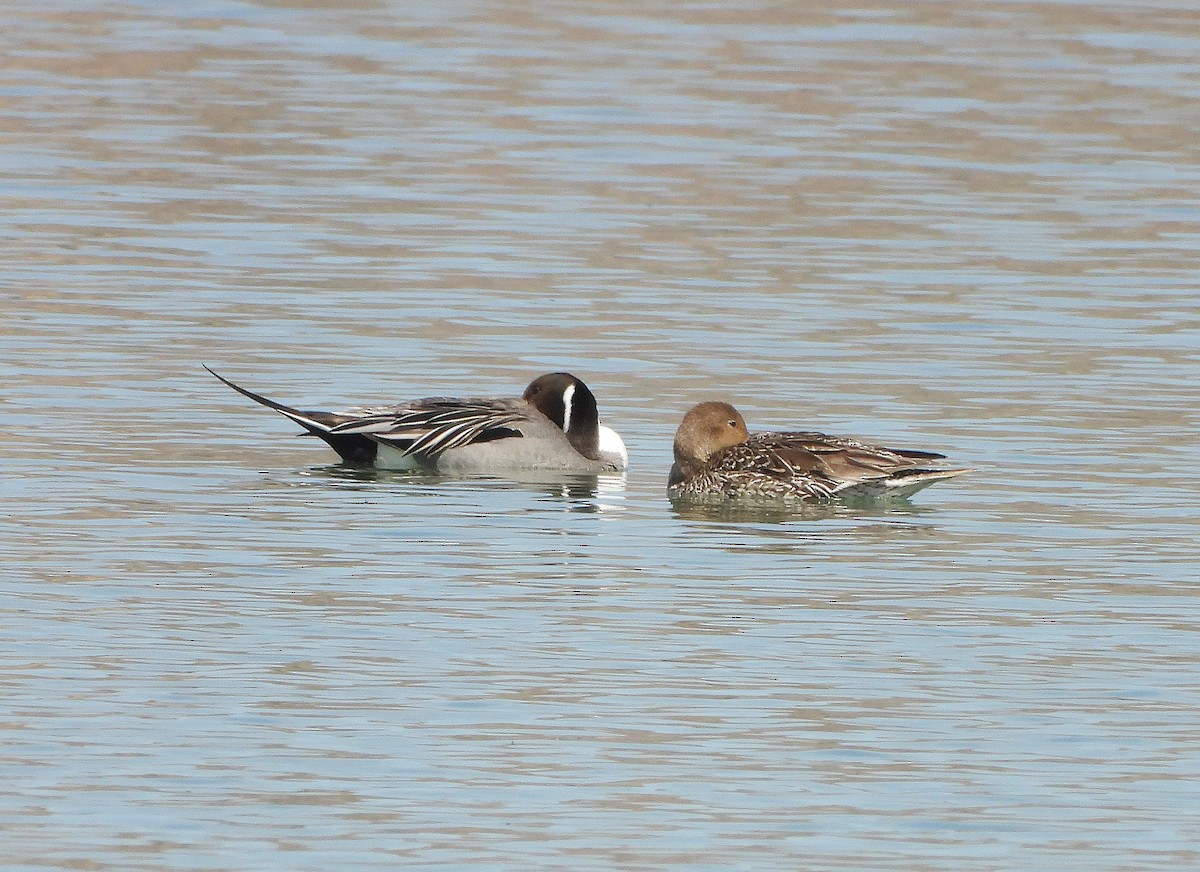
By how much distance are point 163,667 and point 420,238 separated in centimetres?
1243

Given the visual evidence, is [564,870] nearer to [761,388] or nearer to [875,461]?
[875,461]

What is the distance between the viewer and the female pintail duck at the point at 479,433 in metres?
14.5

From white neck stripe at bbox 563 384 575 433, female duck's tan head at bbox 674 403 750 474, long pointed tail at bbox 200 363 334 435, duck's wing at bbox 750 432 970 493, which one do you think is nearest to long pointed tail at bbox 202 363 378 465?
long pointed tail at bbox 200 363 334 435

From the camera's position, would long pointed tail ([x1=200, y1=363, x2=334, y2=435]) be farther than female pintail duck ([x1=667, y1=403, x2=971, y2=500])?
Yes

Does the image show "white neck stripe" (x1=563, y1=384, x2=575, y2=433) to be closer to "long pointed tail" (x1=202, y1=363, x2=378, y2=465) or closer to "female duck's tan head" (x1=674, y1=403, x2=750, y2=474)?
"female duck's tan head" (x1=674, y1=403, x2=750, y2=474)

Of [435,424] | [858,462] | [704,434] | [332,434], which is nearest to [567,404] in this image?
[435,424]

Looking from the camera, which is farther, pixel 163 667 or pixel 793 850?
pixel 163 667

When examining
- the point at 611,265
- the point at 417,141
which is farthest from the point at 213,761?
the point at 417,141

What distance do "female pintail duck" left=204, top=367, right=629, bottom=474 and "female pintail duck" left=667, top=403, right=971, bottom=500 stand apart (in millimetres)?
727

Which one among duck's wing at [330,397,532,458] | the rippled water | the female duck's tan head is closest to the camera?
the rippled water

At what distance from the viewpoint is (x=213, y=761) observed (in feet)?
27.3

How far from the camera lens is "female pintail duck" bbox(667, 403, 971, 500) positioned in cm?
1350

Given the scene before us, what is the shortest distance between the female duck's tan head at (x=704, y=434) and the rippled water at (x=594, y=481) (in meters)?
0.25

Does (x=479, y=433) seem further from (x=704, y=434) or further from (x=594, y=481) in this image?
(x=704, y=434)
